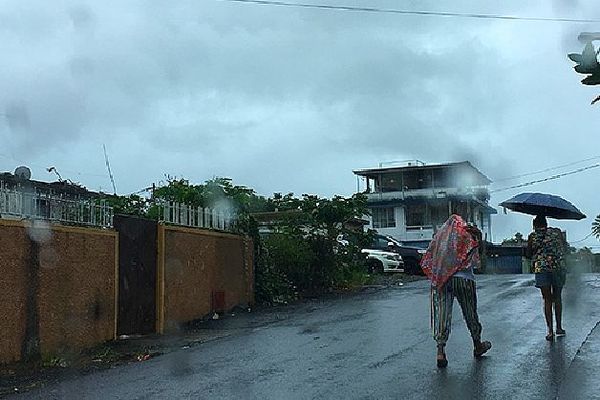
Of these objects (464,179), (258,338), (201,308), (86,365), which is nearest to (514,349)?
(258,338)

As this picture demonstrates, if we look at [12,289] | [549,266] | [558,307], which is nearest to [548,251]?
[549,266]

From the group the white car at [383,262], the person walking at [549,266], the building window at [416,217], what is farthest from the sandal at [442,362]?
the building window at [416,217]

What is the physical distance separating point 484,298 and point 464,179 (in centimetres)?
1240

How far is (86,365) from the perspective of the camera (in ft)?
35.8

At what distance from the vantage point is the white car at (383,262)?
3138 cm

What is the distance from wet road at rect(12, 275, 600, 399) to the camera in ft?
26.1

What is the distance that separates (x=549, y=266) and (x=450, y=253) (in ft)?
6.93

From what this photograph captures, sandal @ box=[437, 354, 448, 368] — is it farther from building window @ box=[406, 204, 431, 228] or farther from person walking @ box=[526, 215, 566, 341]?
building window @ box=[406, 204, 431, 228]

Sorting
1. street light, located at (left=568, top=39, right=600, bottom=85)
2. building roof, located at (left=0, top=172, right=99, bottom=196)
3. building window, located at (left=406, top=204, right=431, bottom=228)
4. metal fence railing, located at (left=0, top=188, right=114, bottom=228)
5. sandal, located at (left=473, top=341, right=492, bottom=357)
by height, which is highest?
building window, located at (left=406, top=204, right=431, bottom=228)

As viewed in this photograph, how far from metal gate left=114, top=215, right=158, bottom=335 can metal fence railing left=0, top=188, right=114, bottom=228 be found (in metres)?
0.46

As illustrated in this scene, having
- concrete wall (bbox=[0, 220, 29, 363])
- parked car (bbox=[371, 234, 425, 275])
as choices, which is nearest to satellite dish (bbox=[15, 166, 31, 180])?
concrete wall (bbox=[0, 220, 29, 363])

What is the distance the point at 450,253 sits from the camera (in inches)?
377

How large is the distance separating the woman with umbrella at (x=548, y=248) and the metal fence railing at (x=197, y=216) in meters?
6.67

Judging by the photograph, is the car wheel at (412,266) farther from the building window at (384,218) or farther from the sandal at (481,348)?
the sandal at (481,348)
